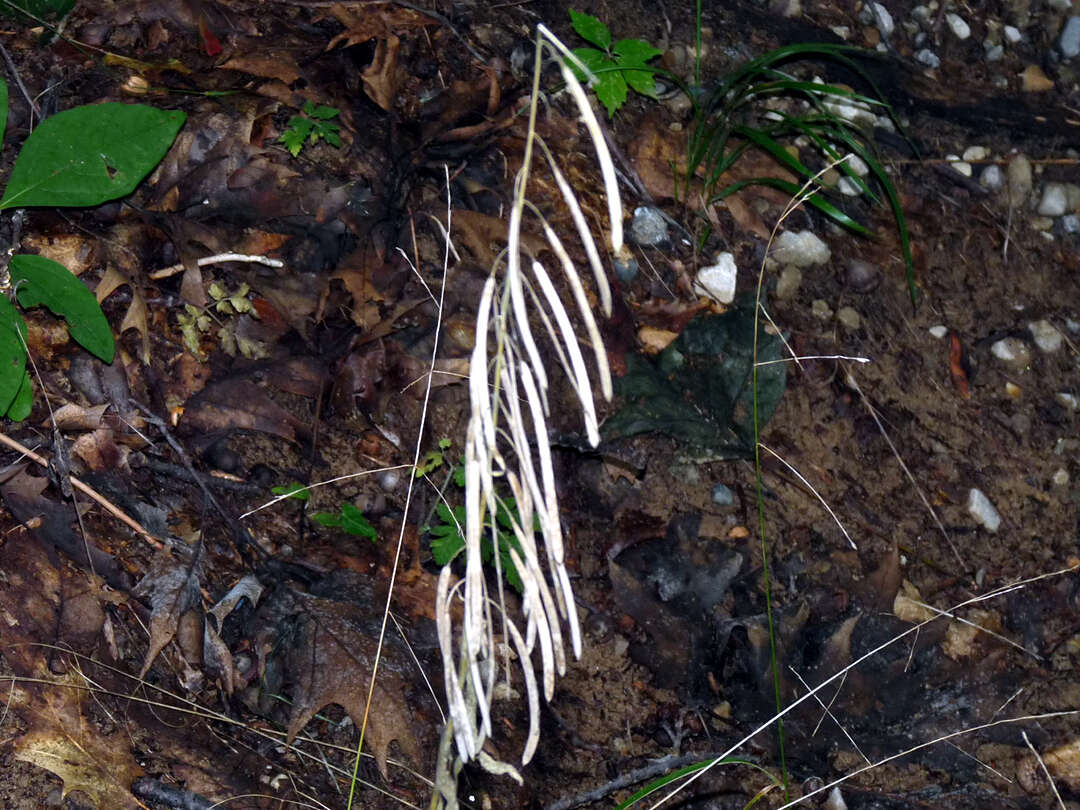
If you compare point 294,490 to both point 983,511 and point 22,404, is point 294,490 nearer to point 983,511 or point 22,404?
point 22,404

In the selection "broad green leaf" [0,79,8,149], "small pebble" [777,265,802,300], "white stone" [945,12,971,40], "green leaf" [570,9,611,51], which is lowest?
"small pebble" [777,265,802,300]

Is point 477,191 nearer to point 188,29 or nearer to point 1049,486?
point 188,29

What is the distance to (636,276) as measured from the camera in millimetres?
2338

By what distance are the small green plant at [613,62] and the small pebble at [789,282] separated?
0.60 meters

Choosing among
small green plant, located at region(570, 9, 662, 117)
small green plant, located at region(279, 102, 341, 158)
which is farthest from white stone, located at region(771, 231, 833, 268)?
small green plant, located at region(279, 102, 341, 158)

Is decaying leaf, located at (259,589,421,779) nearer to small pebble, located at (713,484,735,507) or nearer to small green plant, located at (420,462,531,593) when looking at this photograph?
small green plant, located at (420,462,531,593)

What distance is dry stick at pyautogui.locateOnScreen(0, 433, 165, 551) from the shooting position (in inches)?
67.2

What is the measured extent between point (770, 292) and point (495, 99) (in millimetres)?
876

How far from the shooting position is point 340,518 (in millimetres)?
1896

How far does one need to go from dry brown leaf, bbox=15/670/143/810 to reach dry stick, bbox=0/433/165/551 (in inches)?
11.3

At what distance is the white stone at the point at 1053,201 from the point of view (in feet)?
9.21

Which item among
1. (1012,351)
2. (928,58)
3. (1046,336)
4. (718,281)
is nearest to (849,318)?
(718,281)

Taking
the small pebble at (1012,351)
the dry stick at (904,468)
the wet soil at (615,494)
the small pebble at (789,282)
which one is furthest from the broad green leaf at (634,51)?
the small pebble at (1012,351)

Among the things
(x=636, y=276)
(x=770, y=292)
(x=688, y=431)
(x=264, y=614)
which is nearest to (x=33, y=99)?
(x=264, y=614)
